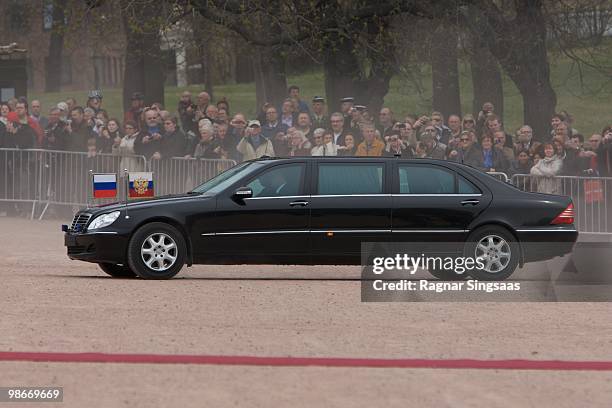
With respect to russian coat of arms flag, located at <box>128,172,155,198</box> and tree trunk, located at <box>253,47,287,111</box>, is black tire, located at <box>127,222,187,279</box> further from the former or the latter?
tree trunk, located at <box>253,47,287,111</box>

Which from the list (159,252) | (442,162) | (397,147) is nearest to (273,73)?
(397,147)

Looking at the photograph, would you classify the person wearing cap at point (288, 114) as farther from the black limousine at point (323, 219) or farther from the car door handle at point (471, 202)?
the car door handle at point (471, 202)

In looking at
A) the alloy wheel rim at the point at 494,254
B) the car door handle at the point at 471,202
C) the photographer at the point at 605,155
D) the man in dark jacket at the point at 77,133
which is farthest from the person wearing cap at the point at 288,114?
the alloy wheel rim at the point at 494,254

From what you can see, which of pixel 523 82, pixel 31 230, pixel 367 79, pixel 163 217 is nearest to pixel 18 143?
pixel 31 230

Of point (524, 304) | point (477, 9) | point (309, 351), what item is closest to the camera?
point (309, 351)

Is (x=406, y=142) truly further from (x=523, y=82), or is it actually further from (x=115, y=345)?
(x=115, y=345)

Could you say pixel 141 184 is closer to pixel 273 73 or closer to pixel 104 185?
pixel 104 185

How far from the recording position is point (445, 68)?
97.9 ft

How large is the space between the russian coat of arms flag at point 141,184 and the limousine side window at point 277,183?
11.8 feet

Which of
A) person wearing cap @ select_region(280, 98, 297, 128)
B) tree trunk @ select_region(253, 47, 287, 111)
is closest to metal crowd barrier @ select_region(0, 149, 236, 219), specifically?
person wearing cap @ select_region(280, 98, 297, 128)

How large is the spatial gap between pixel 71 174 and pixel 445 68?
8712 millimetres

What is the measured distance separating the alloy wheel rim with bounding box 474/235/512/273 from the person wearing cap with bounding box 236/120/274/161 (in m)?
8.11

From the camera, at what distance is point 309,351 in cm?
1032

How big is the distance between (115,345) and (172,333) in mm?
791
